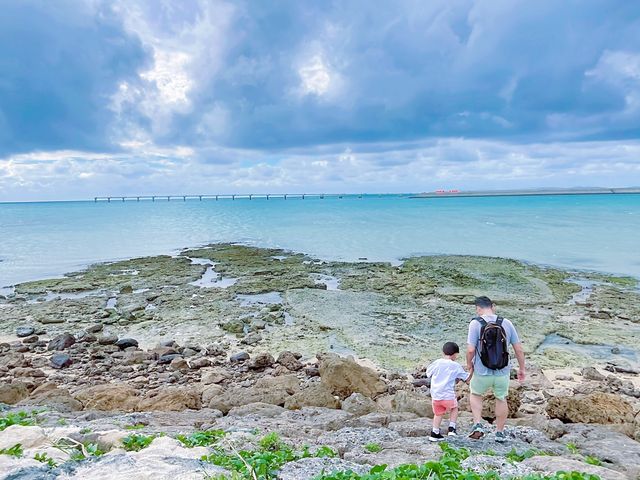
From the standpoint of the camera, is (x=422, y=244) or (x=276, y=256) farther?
(x=422, y=244)

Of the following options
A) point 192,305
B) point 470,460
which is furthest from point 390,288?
point 470,460

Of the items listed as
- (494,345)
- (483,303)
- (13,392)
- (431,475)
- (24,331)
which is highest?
(483,303)

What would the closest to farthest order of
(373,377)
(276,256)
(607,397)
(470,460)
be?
(470,460) < (607,397) < (373,377) < (276,256)

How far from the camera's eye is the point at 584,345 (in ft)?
47.7

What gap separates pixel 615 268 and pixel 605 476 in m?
26.4

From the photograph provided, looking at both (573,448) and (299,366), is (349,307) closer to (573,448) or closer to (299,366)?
(299,366)

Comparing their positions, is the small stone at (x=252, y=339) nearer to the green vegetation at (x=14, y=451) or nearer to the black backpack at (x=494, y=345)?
the green vegetation at (x=14, y=451)

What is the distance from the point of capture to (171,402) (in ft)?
31.2

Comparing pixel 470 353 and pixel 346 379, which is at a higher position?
pixel 470 353

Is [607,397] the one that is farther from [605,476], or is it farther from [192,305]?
[192,305]

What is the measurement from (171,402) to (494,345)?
6.39 m

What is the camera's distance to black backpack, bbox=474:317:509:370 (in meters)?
6.75

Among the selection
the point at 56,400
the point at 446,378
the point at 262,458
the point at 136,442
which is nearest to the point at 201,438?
the point at 136,442

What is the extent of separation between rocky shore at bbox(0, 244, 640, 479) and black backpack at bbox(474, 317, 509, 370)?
45.2 inches
